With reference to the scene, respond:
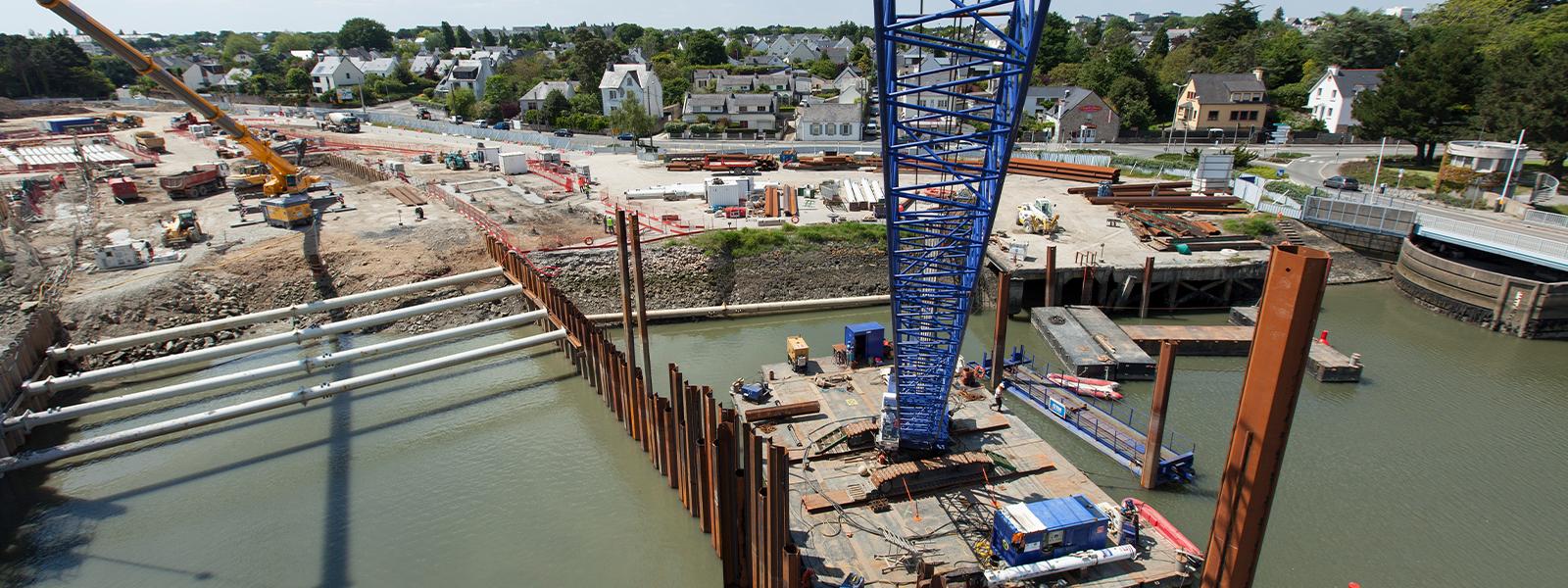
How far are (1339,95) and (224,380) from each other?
87.7m

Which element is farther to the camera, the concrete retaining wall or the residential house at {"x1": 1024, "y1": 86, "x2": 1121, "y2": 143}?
the residential house at {"x1": 1024, "y1": 86, "x2": 1121, "y2": 143}

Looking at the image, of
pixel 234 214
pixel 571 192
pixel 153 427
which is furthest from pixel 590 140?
pixel 153 427

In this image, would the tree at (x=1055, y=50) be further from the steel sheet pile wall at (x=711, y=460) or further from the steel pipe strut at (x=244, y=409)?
the steel pipe strut at (x=244, y=409)

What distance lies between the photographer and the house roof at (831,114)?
238 feet

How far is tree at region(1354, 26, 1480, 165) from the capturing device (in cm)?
5069

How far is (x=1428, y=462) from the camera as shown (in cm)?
2103

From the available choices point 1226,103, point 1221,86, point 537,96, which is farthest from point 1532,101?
point 537,96

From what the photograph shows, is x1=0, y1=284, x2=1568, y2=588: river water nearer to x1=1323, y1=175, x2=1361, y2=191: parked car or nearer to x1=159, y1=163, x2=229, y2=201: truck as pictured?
x1=1323, y1=175, x2=1361, y2=191: parked car

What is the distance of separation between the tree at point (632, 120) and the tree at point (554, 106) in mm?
19021

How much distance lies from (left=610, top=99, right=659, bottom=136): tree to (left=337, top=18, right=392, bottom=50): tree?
140 meters

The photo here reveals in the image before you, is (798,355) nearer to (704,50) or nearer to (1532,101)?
(1532,101)

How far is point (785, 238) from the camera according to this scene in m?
36.9

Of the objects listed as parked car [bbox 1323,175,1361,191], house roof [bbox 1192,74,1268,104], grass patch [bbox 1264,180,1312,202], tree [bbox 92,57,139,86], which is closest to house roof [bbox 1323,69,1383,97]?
house roof [bbox 1192,74,1268,104]

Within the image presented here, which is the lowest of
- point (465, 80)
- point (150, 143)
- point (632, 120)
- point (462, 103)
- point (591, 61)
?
point (150, 143)
